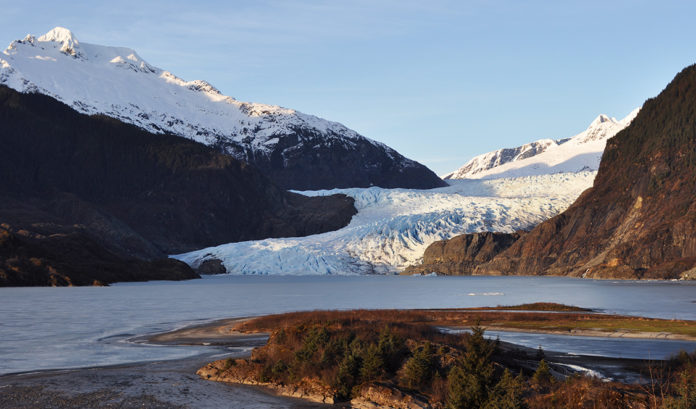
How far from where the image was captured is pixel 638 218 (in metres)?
161

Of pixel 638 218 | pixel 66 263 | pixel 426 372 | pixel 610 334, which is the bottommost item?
pixel 610 334

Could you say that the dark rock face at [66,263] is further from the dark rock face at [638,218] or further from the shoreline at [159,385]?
the shoreline at [159,385]

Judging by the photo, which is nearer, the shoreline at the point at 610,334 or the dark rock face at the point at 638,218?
the shoreline at the point at 610,334

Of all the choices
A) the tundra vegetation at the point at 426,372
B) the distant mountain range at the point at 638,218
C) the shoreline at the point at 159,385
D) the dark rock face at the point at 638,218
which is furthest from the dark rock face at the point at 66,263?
the tundra vegetation at the point at 426,372

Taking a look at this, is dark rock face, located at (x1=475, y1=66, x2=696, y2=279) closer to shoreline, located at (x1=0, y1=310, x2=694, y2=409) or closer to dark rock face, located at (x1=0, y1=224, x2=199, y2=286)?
dark rock face, located at (x1=0, y1=224, x2=199, y2=286)

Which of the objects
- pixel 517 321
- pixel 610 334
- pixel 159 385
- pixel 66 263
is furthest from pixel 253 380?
pixel 66 263

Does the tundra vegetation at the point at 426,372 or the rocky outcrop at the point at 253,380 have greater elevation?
the tundra vegetation at the point at 426,372

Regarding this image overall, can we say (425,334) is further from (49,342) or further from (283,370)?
(49,342)

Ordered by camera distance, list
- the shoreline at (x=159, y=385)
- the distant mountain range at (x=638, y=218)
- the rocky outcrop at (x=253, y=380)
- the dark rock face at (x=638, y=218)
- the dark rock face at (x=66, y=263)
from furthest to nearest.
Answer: the dark rock face at (x=638, y=218)
the distant mountain range at (x=638, y=218)
the dark rock face at (x=66, y=263)
the rocky outcrop at (x=253, y=380)
the shoreline at (x=159, y=385)

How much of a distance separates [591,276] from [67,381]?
482 feet

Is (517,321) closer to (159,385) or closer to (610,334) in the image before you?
(610,334)

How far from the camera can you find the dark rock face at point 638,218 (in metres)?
148

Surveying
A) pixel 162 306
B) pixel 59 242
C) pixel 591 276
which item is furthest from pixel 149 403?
pixel 591 276

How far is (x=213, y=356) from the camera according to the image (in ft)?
117
